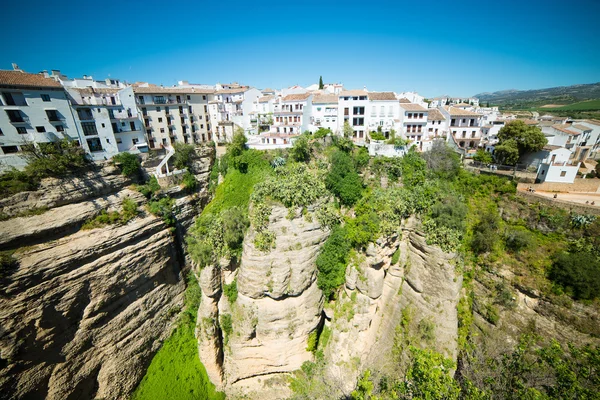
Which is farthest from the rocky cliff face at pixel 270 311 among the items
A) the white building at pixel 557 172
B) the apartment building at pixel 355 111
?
the white building at pixel 557 172

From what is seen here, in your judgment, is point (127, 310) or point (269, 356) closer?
point (269, 356)

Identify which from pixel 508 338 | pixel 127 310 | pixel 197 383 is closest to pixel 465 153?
pixel 508 338

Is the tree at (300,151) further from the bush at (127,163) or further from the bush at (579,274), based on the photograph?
the bush at (579,274)

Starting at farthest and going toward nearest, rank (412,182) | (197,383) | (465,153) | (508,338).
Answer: (465,153)
(412,182)
(197,383)
(508,338)

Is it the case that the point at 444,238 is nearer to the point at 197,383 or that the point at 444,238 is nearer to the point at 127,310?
the point at 197,383

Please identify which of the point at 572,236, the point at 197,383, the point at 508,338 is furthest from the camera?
the point at 197,383

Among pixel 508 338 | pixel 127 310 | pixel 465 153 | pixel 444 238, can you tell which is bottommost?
pixel 127 310

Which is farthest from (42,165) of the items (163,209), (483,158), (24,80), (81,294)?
(483,158)
